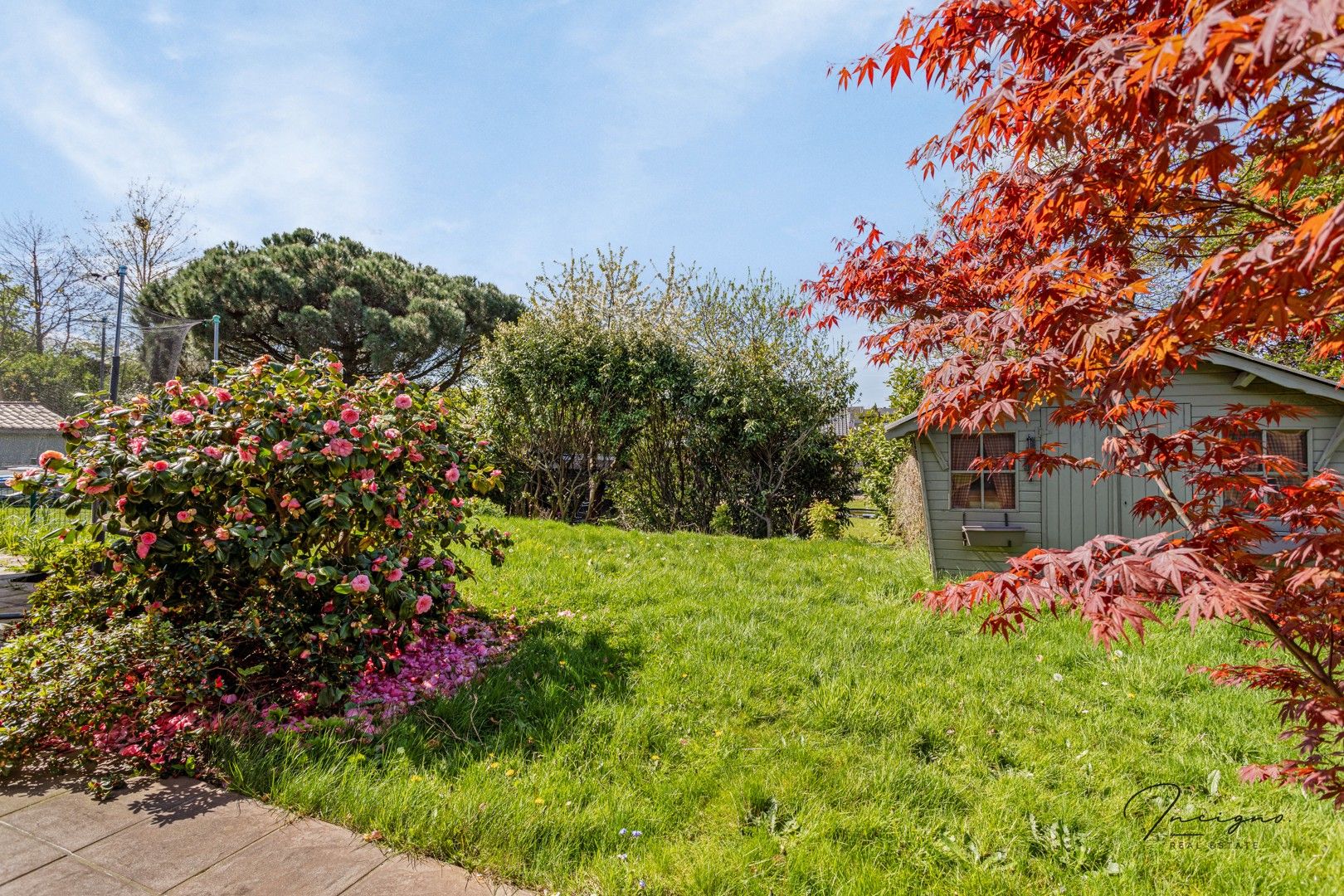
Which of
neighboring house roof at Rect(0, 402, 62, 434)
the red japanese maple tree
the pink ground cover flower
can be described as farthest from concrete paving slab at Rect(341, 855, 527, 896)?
neighboring house roof at Rect(0, 402, 62, 434)

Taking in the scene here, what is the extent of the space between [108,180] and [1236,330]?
887 inches

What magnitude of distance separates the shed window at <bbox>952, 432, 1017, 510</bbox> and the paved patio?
511 centimetres

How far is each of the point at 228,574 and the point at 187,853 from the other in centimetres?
142

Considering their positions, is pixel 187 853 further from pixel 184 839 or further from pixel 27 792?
pixel 27 792

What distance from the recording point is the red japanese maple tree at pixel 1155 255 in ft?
3.38

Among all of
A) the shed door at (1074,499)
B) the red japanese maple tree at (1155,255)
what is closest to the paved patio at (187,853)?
the red japanese maple tree at (1155,255)

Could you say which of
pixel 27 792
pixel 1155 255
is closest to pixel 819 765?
pixel 1155 255

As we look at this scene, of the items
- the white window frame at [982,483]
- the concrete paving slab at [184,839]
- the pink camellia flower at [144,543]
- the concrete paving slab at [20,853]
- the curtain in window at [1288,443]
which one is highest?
the curtain in window at [1288,443]

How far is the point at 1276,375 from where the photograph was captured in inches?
183

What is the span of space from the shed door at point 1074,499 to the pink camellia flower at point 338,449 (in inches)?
216

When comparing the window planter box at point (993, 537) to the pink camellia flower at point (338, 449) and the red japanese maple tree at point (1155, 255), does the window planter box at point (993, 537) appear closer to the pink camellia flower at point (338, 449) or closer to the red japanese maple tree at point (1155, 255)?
the red japanese maple tree at point (1155, 255)

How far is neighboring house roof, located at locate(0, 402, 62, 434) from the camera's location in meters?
16.8

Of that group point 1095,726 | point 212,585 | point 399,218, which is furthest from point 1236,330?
point 399,218

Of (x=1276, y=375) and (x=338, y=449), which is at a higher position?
(x=1276, y=375)
